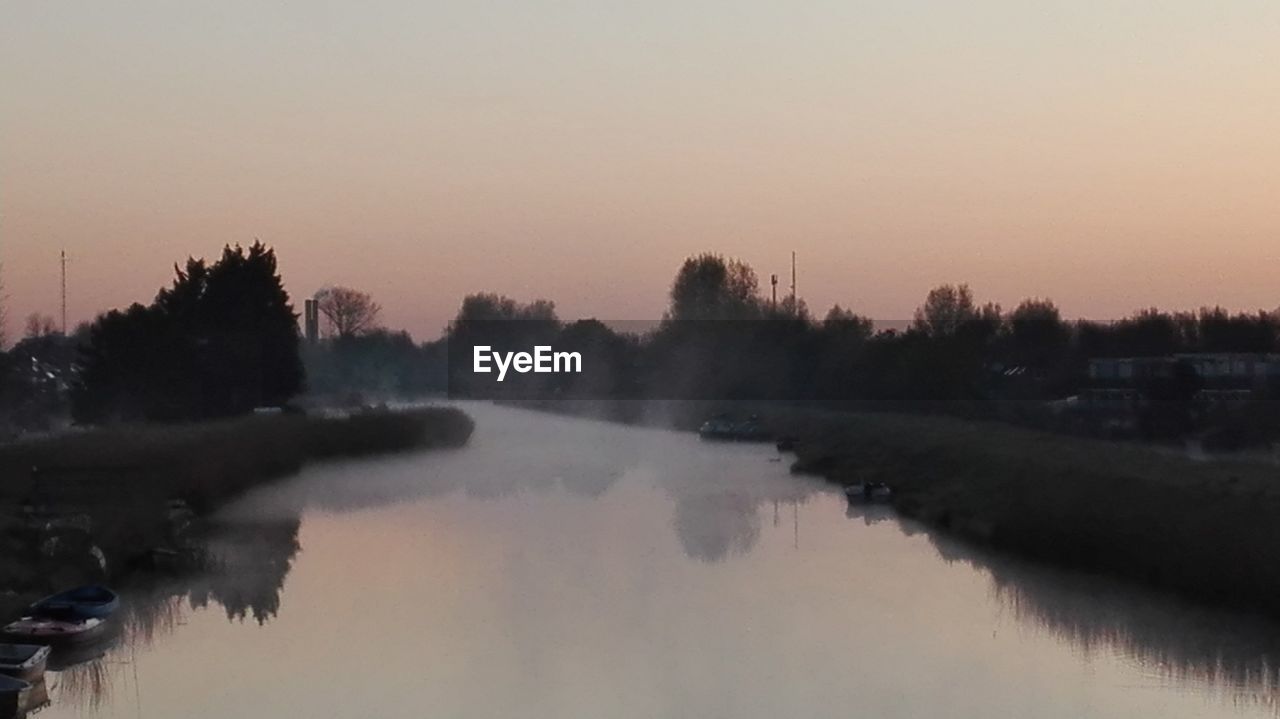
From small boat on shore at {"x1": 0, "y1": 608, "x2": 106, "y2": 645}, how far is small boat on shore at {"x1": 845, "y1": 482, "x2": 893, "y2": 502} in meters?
16.8

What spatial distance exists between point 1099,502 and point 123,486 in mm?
14151

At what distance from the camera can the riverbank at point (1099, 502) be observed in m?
16.1

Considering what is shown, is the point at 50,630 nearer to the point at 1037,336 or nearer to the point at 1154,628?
the point at 1154,628

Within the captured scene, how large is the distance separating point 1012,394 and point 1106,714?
3001 centimetres

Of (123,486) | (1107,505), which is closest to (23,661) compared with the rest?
(123,486)

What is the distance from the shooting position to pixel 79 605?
1464cm

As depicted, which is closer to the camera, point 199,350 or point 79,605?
point 79,605

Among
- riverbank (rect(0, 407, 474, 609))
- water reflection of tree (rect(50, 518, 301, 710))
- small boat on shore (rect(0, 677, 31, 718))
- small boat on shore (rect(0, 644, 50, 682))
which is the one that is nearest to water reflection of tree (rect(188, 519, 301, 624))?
water reflection of tree (rect(50, 518, 301, 710))

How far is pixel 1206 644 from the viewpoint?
14312mm

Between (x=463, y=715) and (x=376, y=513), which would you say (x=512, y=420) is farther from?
(x=463, y=715)

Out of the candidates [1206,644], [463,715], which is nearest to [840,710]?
[463,715]

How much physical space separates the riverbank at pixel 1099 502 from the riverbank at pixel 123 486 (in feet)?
38.3

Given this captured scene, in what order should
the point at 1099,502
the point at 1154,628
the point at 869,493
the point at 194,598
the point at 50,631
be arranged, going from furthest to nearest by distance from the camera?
the point at 869,493, the point at 1099,502, the point at 194,598, the point at 1154,628, the point at 50,631

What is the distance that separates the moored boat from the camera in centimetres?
1363
